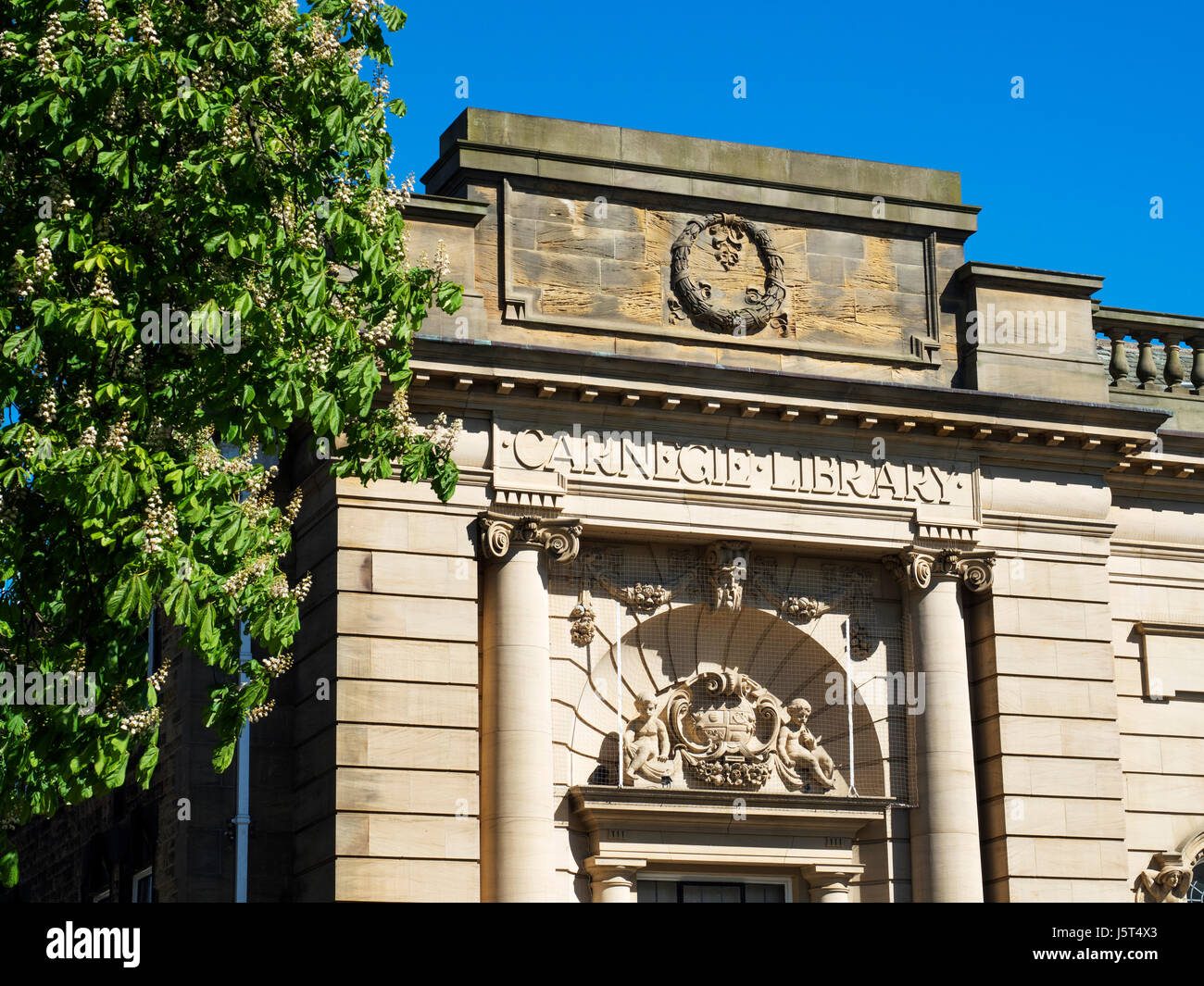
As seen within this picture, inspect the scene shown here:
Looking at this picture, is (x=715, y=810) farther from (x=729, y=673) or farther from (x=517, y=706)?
(x=517, y=706)

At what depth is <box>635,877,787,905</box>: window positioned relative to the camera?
985 inches

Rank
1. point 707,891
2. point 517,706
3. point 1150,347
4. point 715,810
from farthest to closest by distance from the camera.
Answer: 1. point 1150,347
2. point 707,891
3. point 715,810
4. point 517,706

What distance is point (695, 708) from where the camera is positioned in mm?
25812

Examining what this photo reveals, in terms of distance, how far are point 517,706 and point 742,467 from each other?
14.8 feet

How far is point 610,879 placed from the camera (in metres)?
24.2

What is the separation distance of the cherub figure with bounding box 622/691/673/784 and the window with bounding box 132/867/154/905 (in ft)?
22.1

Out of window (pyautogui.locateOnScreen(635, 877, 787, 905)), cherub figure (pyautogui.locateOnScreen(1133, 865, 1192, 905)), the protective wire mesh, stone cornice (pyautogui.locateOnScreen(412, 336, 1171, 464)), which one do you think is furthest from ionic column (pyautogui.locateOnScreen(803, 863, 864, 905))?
stone cornice (pyautogui.locateOnScreen(412, 336, 1171, 464))

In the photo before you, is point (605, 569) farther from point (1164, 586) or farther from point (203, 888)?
point (1164, 586)

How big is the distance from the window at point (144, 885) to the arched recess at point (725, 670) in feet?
20.8

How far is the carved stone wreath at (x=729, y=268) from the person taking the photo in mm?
26172

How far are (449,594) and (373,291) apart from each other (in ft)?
22.4

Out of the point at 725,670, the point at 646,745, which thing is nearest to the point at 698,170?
the point at 725,670

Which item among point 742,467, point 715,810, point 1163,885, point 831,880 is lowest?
point 1163,885
